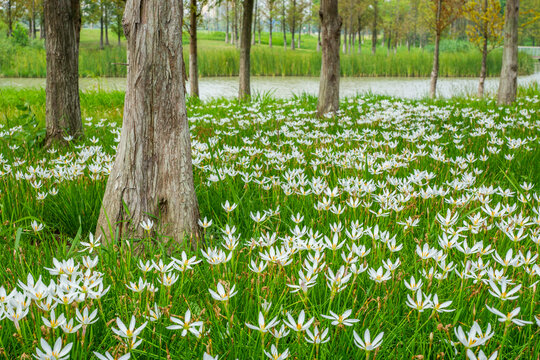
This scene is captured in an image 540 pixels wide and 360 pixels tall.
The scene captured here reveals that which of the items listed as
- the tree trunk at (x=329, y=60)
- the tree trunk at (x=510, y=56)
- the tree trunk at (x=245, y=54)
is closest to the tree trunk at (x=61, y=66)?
the tree trunk at (x=329, y=60)

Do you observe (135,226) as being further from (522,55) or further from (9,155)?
(522,55)

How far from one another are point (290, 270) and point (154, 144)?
3.66 ft

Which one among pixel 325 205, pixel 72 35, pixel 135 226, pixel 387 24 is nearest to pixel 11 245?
pixel 135 226

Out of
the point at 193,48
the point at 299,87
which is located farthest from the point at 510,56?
the point at 299,87

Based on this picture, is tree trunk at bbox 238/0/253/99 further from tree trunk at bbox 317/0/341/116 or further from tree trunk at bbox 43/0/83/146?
tree trunk at bbox 43/0/83/146

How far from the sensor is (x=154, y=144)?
8.15 ft

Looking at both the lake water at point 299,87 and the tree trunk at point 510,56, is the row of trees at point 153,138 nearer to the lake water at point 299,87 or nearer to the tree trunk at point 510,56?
the tree trunk at point 510,56

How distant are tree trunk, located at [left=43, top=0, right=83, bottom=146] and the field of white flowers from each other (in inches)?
13.3

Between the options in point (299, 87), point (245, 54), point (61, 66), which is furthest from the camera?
point (299, 87)

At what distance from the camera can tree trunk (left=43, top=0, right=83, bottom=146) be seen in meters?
4.90

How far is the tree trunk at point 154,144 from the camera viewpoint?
7.90 feet

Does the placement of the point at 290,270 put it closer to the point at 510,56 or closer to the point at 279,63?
the point at 510,56

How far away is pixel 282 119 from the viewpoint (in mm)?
6773

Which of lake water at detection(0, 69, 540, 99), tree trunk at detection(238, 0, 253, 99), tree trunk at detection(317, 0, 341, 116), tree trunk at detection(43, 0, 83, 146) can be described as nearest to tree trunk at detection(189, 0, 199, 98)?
lake water at detection(0, 69, 540, 99)
